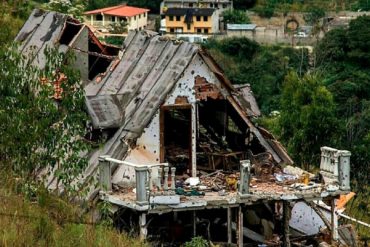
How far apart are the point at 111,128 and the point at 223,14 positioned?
6468cm

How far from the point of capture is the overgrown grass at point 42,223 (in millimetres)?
8375

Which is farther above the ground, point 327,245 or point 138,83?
point 138,83

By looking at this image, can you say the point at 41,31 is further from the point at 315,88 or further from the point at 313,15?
the point at 313,15

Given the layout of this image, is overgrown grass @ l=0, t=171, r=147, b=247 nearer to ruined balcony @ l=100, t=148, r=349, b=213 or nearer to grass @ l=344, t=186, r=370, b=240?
ruined balcony @ l=100, t=148, r=349, b=213

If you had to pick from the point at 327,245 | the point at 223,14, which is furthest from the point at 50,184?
the point at 223,14

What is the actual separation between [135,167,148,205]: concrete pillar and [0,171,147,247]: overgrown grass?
2.80 metres

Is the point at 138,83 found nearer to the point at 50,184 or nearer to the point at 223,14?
the point at 50,184

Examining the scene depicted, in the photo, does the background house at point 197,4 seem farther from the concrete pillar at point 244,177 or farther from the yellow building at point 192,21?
the concrete pillar at point 244,177

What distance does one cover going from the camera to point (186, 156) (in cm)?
1488

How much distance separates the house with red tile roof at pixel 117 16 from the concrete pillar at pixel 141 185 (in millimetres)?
59920

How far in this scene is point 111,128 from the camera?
14250 millimetres

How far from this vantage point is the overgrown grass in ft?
27.5

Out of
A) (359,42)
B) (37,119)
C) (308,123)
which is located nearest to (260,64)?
(359,42)

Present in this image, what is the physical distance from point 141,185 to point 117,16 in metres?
63.7
